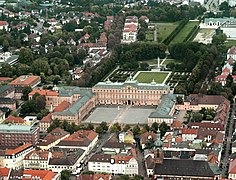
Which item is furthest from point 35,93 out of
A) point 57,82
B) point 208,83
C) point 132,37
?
point 132,37

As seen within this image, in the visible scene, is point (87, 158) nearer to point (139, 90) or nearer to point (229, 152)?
point (229, 152)

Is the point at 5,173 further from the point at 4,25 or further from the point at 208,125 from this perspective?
the point at 4,25

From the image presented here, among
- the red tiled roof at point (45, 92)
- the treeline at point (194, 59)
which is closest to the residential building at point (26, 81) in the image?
the red tiled roof at point (45, 92)

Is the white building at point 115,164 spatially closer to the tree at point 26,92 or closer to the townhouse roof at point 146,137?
the townhouse roof at point 146,137

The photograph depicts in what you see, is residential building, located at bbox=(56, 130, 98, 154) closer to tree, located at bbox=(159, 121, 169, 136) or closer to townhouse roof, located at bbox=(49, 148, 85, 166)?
townhouse roof, located at bbox=(49, 148, 85, 166)

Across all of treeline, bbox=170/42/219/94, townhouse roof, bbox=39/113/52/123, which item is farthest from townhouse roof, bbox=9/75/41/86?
treeline, bbox=170/42/219/94

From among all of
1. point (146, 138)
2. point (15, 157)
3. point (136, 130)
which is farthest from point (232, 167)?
point (15, 157)
